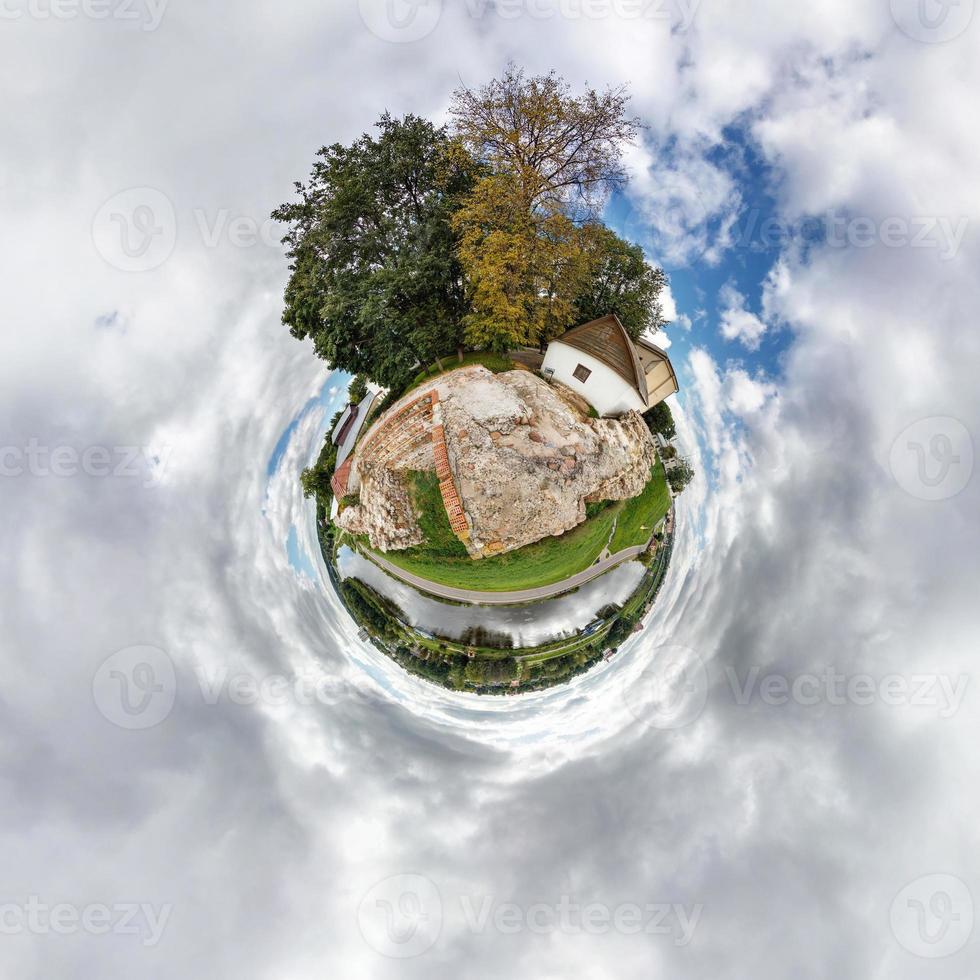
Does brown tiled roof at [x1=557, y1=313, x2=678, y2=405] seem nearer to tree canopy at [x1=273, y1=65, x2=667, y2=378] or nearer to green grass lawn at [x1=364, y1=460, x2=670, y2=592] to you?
tree canopy at [x1=273, y1=65, x2=667, y2=378]

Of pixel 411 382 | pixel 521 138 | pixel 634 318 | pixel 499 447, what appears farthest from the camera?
pixel 634 318

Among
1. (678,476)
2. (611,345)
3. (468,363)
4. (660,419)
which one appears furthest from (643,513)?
(468,363)

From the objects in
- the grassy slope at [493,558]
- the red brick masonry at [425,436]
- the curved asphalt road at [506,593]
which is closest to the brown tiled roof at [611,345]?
the grassy slope at [493,558]

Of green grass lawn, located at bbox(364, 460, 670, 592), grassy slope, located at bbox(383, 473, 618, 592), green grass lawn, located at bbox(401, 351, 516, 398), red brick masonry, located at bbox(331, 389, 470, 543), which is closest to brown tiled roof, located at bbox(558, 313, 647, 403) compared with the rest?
green grass lawn, located at bbox(401, 351, 516, 398)

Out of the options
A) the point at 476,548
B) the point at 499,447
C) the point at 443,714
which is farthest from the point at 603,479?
the point at 443,714

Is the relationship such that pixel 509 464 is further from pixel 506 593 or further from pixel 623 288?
pixel 623 288

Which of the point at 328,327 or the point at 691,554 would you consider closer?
the point at 328,327

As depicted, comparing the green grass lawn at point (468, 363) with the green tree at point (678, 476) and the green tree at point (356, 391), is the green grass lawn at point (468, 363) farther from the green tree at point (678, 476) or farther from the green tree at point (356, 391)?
the green tree at point (678, 476)

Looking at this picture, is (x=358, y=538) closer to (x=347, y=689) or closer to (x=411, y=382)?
(x=411, y=382)
